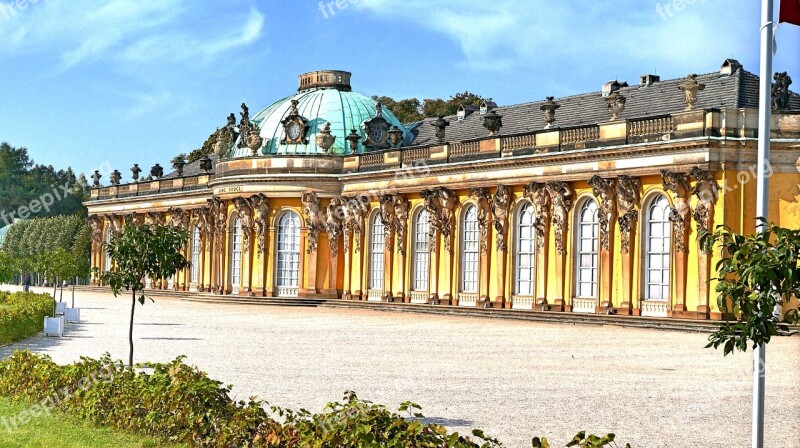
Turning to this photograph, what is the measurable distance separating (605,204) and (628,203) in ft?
3.30

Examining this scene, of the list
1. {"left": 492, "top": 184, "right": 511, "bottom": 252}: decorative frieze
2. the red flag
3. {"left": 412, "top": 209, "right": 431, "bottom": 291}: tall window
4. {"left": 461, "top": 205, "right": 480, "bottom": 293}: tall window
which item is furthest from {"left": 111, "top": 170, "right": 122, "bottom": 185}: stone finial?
the red flag

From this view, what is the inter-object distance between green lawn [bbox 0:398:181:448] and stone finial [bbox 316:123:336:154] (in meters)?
38.5

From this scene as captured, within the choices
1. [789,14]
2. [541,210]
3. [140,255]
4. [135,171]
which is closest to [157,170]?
[135,171]

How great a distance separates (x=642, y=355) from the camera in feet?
77.5

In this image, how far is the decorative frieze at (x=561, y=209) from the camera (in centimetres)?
3841

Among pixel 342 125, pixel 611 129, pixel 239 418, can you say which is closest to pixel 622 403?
pixel 239 418

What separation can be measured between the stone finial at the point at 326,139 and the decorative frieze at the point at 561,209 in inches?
622

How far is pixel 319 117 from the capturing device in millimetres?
53844

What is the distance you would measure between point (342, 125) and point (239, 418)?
43150mm

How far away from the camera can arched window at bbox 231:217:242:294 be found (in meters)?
54.3

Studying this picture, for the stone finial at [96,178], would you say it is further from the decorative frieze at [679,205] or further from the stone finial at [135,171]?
the decorative frieze at [679,205]

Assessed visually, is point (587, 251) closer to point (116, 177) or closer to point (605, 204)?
point (605, 204)

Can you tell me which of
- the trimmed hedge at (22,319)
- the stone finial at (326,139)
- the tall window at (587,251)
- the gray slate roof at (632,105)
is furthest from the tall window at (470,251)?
the trimmed hedge at (22,319)

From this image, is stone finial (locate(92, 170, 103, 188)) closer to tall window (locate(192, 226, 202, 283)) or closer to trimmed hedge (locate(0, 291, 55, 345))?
tall window (locate(192, 226, 202, 283))
